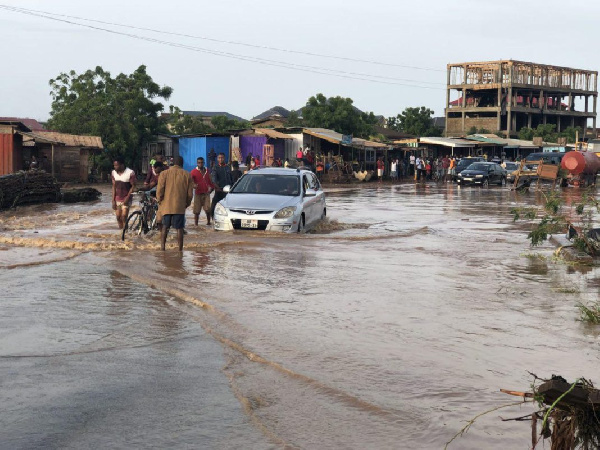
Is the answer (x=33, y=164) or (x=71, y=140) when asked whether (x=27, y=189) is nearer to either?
(x=33, y=164)

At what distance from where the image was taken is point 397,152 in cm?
5991

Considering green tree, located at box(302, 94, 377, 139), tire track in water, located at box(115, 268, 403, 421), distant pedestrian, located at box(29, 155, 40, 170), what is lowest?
tire track in water, located at box(115, 268, 403, 421)

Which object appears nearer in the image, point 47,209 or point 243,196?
point 243,196

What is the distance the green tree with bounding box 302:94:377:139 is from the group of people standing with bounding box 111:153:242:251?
37129 mm

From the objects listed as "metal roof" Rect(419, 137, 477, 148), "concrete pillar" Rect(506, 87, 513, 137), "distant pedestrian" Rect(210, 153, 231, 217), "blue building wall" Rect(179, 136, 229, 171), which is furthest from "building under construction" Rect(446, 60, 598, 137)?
"distant pedestrian" Rect(210, 153, 231, 217)

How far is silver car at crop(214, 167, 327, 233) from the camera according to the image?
618 inches

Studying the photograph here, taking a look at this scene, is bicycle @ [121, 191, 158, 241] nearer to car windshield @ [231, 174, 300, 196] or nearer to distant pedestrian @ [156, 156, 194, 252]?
car windshield @ [231, 174, 300, 196]

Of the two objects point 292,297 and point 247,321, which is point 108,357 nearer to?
point 247,321

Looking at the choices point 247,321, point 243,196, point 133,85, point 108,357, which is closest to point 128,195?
point 243,196

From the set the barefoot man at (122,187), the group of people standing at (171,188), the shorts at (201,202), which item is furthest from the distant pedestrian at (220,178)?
the barefoot man at (122,187)

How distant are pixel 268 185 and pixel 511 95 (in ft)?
254

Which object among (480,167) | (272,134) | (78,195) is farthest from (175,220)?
(480,167)

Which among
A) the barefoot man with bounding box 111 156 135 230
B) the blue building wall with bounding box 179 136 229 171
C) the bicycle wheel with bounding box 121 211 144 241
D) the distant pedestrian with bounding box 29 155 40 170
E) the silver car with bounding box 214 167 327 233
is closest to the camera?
the barefoot man with bounding box 111 156 135 230

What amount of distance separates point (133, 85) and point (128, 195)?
31.8m
